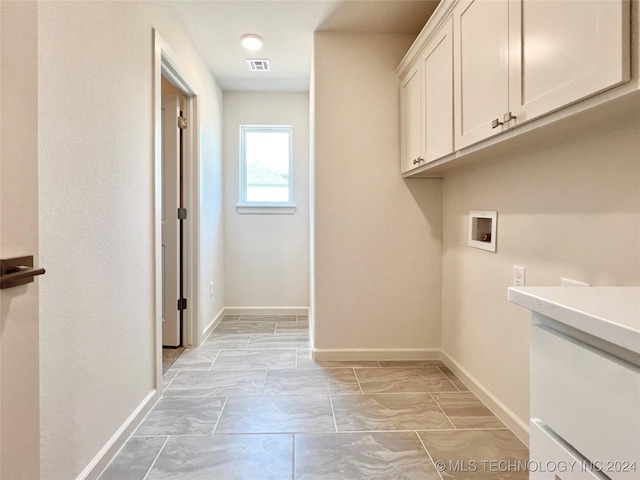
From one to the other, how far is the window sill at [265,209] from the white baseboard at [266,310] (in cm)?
108

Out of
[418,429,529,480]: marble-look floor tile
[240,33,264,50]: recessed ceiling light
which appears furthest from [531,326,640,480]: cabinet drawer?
[240,33,264,50]: recessed ceiling light

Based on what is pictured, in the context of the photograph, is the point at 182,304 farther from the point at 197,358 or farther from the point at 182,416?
the point at 182,416

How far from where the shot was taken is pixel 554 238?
1334 mm

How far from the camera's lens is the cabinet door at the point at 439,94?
164cm

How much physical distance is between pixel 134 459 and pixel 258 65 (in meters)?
3.00

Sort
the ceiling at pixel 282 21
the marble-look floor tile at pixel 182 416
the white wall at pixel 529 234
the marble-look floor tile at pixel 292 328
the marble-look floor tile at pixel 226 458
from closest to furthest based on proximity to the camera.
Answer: the white wall at pixel 529 234 → the marble-look floor tile at pixel 226 458 → the marble-look floor tile at pixel 182 416 → the ceiling at pixel 282 21 → the marble-look floor tile at pixel 292 328

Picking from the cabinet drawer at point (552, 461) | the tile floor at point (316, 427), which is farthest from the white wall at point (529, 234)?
the cabinet drawer at point (552, 461)

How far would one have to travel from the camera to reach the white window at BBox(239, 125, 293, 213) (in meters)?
3.70

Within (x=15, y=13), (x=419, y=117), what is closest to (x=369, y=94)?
(x=419, y=117)

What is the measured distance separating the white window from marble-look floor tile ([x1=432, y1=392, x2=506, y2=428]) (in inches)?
97.5

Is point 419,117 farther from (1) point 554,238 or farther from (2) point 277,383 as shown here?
(2) point 277,383

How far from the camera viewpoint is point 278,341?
9.42ft

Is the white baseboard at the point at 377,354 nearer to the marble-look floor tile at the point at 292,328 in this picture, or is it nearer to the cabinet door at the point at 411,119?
the marble-look floor tile at the point at 292,328

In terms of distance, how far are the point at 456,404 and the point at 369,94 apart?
7.02 ft
